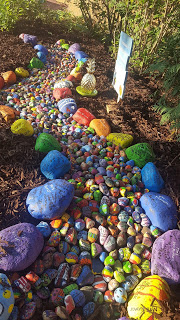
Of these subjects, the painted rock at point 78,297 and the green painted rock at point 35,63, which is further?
the green painted rock at point 35,63

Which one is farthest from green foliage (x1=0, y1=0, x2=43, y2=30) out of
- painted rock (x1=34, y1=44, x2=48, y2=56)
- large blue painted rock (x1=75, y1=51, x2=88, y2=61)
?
large blue painted rock (x1=75, y1=51, x2=88, y2=61)

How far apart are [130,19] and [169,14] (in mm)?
936

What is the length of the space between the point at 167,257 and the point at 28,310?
0.96 meters

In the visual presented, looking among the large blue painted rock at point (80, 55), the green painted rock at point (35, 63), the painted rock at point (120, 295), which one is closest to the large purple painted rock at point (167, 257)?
the painted rock at point (120, 295)

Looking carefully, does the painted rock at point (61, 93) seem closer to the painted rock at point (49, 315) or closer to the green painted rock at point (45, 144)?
the green painted rock at point (45, 144)

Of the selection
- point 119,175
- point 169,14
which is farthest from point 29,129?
point 169,14

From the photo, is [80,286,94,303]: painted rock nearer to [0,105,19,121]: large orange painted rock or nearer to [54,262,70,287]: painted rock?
[54,262,70,287]: painted rock

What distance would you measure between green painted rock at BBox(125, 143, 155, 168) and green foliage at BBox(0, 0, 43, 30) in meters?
3.86

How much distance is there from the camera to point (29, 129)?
8.71 ft

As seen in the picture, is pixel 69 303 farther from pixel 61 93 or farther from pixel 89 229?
pixel 61 93

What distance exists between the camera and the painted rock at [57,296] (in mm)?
1520

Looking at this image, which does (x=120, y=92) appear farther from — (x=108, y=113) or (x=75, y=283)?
(x=75, y=283)

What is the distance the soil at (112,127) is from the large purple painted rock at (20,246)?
0.25 metres

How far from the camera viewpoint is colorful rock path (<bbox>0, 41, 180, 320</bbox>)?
1550mm
